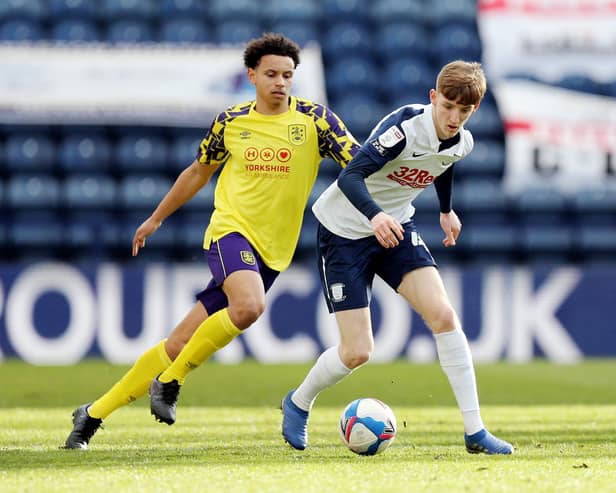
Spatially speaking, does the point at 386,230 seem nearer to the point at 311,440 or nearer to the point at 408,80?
the point at 311,440

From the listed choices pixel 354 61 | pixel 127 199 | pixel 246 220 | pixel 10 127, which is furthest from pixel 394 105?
pixel 246 220

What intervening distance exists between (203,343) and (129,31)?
10.2m

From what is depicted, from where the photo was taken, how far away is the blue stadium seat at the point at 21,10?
48.9ft

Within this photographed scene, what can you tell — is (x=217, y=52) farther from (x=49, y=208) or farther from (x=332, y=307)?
(x=332, y=307)

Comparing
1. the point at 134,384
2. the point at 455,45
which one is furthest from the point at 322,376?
the point at 455,45

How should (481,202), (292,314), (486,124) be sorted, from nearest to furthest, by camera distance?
(292,314), (481,202), (486,124)

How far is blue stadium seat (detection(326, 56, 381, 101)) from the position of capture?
14758 millimetres

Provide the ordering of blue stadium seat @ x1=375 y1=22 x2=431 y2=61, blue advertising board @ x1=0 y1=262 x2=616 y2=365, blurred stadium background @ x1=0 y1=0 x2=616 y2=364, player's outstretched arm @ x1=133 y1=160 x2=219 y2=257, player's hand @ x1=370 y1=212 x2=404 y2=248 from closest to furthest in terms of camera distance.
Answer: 1. player's hand @ x1=370 y1=212 x2=404 y2=248
2. player's outstretched arm @ x1=133 y1=160 x2=219 y2=257
3. blue advertising board @ x1=0 y1=262 x2=616 y2=365
4. blurred stadium background @ x1=0 y1=0 x2=616 y2=364
5. blue stadium seat @ x1=375 y1=22 x2=431 y2=61

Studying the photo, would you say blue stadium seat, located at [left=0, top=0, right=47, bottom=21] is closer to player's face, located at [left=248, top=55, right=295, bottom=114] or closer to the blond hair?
player's face, located at [left=248, top=55, right=295, bottom=114]

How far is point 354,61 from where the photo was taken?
1497 cm

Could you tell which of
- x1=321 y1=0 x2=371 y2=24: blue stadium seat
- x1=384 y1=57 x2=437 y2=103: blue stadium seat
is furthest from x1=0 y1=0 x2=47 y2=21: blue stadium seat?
x1=384 y1=57 x2=437 y2=103: blue stadium seat

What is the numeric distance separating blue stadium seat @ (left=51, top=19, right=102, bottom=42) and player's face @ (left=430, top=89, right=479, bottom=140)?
409 inches

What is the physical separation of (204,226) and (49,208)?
67.1 inches

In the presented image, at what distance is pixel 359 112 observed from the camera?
1427 centimetres
